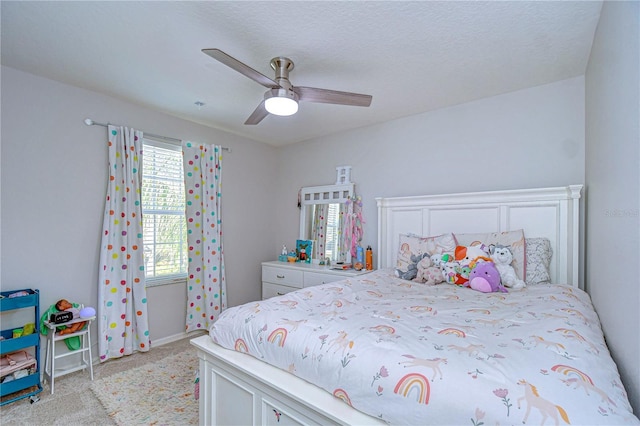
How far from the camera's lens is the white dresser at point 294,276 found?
10.8 ft

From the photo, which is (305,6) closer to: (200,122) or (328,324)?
(328,324)

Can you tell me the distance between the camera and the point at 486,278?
83.2 inches

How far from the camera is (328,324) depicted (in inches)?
53.1

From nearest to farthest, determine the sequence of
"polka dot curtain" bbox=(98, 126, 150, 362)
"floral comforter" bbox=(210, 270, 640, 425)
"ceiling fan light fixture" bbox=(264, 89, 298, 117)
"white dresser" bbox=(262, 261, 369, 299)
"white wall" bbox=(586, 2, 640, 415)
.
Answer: "floral comforter" bbox=(210, 270, 640, 425) < "white wall" bbox=(586, 2, 640, 415) < "ceiling fan light fixture" bbox=(264, 89, 298, 117) < "polka dot curtain" bbox=(98, 126, 150, 362) < "white dresser" bbox=(262, 261, 369, 299)

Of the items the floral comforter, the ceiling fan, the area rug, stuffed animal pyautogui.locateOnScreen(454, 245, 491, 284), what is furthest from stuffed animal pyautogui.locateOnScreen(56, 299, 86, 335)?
stuffed animal pyautogui.locateOnScreen(454, 245, 491, 284)

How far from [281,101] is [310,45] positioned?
420mm

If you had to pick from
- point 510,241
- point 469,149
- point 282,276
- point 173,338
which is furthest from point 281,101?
point 173,338

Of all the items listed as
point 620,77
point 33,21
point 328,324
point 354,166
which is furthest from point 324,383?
point 354,166

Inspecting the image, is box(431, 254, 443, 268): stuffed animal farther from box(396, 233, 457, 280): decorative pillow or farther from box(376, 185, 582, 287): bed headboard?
box(376, 185, 582, 287): bed headboard

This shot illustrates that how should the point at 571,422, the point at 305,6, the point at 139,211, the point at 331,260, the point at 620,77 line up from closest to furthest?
the point at 571,422, the point at 620,77, the point at 305,6, the point at 139,211, the point at 331,260

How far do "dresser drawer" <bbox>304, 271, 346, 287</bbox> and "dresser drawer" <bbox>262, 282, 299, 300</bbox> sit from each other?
29 centimetres

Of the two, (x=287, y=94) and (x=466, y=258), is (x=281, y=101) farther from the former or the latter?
(x=466, y=258)

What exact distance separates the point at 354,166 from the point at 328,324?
2652 millimetres

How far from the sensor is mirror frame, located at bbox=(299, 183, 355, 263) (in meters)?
3.71
